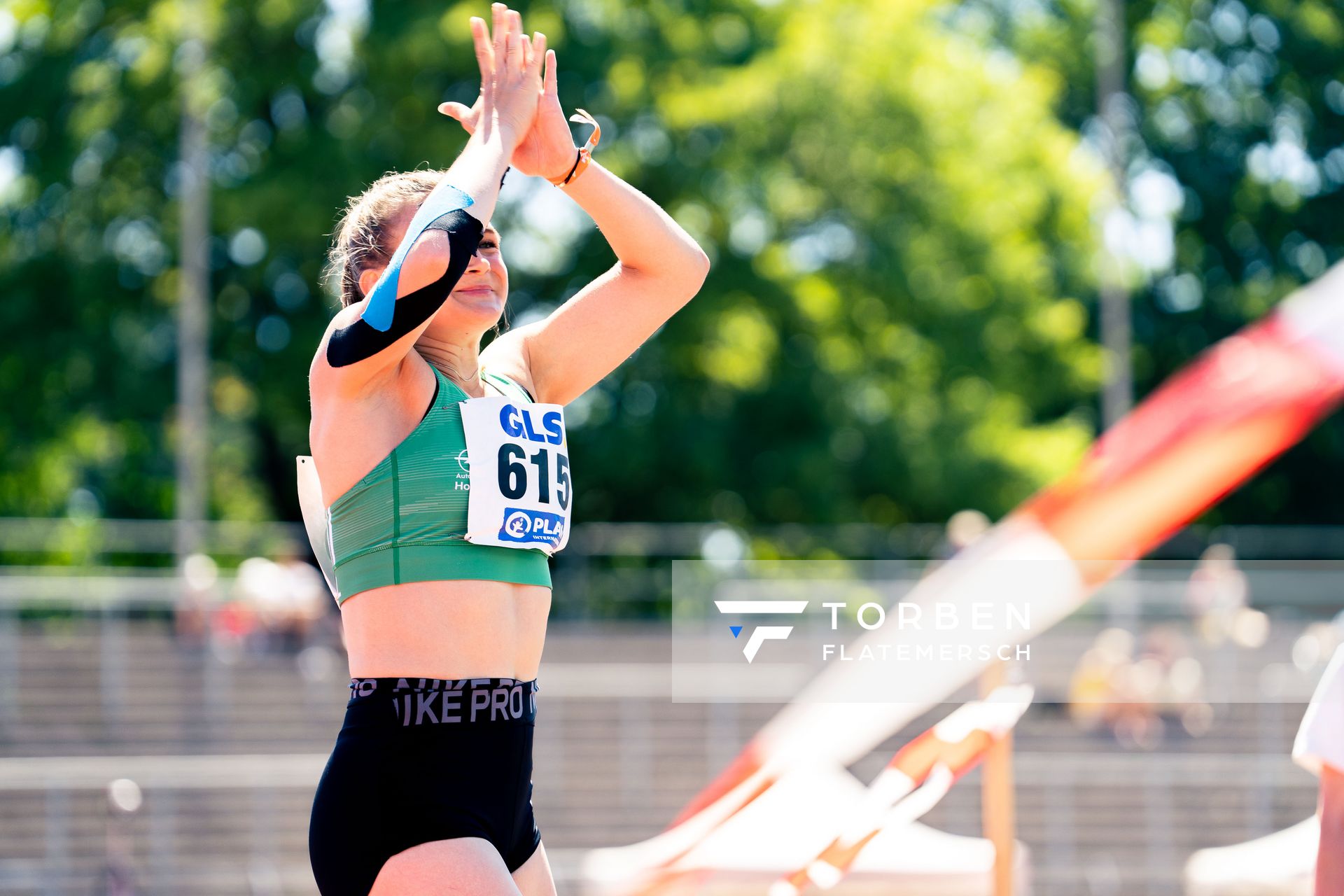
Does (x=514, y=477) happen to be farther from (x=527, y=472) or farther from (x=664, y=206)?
(x=664, y=206)

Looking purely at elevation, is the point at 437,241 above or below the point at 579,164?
below

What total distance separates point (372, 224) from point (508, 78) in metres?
0.34

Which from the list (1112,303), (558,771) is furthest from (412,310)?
(1112,303)

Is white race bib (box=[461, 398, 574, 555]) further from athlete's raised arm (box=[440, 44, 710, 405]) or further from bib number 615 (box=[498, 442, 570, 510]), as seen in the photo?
athlete's raised arm (box=[440, 44, 710, 405])

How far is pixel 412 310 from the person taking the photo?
249 cm

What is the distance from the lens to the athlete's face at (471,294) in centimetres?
279

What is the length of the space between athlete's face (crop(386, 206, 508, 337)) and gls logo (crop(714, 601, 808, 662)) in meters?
8.53

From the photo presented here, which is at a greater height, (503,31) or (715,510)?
(503,31)

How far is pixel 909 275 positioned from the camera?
2577cm

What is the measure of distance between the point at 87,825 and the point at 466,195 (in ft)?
30.4

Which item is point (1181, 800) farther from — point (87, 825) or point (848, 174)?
point (848, 174)

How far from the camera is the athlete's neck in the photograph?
2.83m

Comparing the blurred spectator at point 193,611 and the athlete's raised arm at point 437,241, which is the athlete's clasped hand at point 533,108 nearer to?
the athlete's raised arm at point 437,241

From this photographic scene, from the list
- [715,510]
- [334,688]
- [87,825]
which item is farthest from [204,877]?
[715,510]
